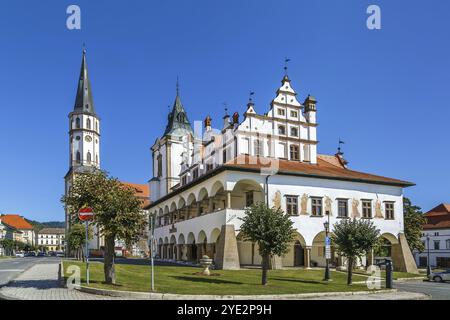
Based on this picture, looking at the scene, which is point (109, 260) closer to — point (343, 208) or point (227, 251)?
point (227, 251)

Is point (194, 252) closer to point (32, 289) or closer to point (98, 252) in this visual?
point (32, 289)

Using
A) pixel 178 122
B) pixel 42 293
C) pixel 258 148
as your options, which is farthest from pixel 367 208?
pixel 178 122

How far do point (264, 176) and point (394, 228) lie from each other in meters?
16.3

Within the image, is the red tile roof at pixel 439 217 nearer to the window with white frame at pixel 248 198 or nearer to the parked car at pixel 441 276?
the parked car at pixel 441 276

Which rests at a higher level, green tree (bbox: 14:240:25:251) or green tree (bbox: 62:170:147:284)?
green tree (bbox: 62:170:147:284)

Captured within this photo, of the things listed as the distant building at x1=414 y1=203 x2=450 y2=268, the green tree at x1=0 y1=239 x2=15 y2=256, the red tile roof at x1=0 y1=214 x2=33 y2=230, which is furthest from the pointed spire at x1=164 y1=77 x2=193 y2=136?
the red tile roof at x1=0 y1=214 x2=33 y2=230

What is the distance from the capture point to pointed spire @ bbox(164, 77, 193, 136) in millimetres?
78562

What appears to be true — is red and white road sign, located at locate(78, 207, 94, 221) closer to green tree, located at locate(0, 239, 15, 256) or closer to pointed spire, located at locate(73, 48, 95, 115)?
pointed spire, located at locate(73, 48, 95, 115)

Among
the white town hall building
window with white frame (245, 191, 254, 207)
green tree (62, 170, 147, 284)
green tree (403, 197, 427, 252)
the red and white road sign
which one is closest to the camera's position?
the red and white road sign

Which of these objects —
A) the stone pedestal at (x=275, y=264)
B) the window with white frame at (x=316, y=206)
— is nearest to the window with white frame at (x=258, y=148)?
the window with white frame at (x=316, y=206)

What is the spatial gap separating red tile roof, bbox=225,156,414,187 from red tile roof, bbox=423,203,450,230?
39937 millimetres

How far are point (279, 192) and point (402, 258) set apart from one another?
15550mm

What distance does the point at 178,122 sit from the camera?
263 ft
